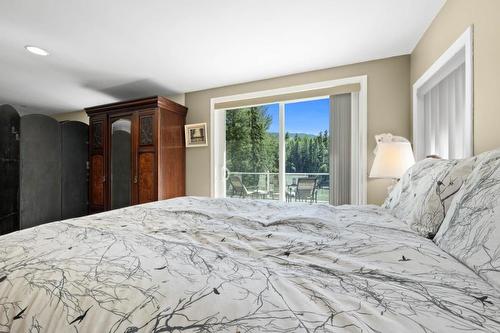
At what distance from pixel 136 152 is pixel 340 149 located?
283cm

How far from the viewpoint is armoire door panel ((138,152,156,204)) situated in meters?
3.18

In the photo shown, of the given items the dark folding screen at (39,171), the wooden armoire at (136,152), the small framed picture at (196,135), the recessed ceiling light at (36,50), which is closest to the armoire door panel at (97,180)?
the wooden armoire at (136,152)

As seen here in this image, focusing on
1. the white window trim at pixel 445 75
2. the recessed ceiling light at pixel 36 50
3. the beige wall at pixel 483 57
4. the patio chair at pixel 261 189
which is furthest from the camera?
the patio chair at pixel 261 189

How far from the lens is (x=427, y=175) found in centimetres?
120

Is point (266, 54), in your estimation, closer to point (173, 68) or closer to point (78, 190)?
point (173, 68)

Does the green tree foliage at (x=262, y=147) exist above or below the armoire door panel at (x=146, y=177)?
above

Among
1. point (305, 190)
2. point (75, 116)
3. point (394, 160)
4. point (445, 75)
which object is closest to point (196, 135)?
point (305, 190)

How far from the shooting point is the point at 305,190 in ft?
11.4

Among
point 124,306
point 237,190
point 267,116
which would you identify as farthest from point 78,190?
point 124,306

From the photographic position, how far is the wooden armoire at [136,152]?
3.20 m

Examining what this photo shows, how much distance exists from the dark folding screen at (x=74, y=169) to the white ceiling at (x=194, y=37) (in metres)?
0.82

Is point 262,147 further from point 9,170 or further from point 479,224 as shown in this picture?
point 9,170

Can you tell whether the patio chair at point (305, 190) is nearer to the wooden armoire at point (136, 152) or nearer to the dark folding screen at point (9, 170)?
the wooden armoire at point (136, 152)

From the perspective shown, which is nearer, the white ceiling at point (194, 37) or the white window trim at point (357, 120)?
the white ceiling at point (194, 37)
